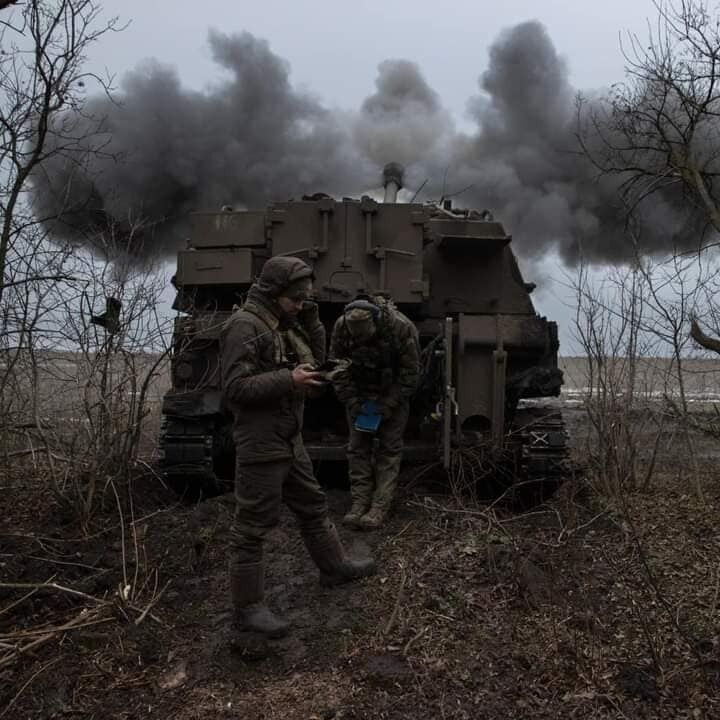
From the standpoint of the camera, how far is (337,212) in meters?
7.78

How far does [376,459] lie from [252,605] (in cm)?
224

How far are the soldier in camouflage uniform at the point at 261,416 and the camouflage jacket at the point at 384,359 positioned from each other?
1.77 metres

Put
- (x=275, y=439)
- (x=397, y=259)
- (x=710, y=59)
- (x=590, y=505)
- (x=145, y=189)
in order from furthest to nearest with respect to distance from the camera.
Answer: (x=145, y=189)
(x=710, y=59)
(x=397, y=259)
(x=590, y=505)
(x=275, y=439)

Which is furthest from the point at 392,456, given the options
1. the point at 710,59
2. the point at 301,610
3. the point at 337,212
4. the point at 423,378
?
the point at 710,59

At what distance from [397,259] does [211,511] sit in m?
2.84

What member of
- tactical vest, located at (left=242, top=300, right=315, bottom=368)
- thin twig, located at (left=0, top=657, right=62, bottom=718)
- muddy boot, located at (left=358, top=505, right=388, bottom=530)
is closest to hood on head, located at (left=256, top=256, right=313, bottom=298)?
tactical vest, located at (left=242, top=300, right=315, bottom=368)

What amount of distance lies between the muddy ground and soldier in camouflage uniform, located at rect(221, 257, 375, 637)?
1.10 ft

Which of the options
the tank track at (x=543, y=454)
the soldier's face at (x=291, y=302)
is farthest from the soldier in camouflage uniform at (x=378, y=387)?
the soldier's face at (x=291, y=302)

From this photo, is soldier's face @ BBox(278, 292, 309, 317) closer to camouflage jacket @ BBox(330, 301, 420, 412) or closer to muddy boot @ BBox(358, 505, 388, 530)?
camouflage jacket @ BBox(330, 301, 420, 412)

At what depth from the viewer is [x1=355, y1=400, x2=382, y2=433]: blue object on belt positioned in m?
6.12

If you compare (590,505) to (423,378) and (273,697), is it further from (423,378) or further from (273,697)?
(273,697)

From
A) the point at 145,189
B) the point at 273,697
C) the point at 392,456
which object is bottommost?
the point at 273,697

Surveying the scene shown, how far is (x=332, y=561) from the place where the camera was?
4.68m

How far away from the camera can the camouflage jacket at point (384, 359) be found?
6086 mm
